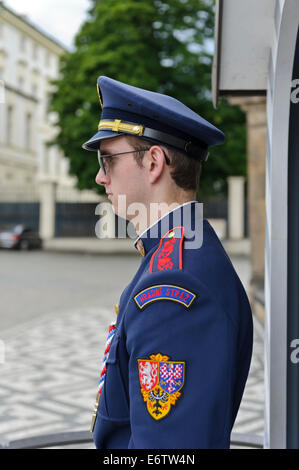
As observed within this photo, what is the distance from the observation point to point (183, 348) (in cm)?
129

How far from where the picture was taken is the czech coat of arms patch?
1.29 metres

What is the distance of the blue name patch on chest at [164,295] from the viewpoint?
132 cm

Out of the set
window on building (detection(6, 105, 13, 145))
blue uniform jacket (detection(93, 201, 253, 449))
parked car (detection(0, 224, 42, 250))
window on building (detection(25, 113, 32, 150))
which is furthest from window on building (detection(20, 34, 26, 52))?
blue uniform jacket (detection(93, 201, 253, 449))

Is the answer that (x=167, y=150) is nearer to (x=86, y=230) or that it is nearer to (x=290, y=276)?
(x=290, y=276)

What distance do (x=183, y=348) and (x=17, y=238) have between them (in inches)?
1029

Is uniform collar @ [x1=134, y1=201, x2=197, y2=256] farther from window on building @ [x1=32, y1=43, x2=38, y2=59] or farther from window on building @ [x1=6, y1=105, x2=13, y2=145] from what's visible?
window on building @ [x1=32, y1=43, x2=38, y2=59]

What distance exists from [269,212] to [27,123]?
1861 inches

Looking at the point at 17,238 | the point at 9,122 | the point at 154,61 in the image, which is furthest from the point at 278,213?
the point at 9,122

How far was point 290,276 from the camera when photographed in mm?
2328

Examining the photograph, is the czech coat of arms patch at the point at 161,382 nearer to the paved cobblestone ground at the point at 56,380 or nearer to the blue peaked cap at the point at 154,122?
the blue peaked cap at the point at 154,122

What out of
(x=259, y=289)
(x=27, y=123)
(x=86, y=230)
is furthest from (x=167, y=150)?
(x=27, y=123)

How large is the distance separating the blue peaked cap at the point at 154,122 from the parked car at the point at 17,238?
25.7m

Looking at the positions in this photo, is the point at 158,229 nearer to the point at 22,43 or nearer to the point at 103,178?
the point at 103,178

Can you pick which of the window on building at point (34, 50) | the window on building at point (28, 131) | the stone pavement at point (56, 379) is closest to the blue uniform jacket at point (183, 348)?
the stone pavement at point (56, 379)
